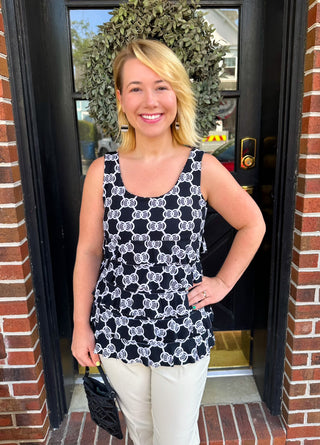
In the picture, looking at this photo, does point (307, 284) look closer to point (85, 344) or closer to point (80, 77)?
point (85, 344)

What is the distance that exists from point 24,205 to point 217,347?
1.60m

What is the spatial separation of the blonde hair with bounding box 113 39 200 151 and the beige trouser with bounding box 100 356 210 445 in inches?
32.8

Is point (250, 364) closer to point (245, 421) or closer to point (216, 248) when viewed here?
point (245, 421)

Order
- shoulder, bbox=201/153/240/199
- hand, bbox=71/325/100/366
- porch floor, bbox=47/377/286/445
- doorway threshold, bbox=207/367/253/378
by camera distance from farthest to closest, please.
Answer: doorway threshold, bbox=207/367/253/378
porch floor, bbox=47/377/286/445
hand, bbox=71/325/100/366
shoulder, bbox=201/153/240/199

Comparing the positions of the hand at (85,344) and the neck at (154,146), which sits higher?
the neck at (154,146)

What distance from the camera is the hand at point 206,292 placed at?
1.38 meters

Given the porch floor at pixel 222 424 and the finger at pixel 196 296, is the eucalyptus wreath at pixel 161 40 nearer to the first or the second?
the finger at pixel 196 296

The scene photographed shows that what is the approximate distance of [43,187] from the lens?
1.79 meters

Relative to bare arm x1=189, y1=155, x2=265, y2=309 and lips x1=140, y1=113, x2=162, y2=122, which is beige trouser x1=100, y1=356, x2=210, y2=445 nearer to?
bare arm x1=189, y1=155, x2=265, y2=309

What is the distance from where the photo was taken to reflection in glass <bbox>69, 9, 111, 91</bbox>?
1875mm

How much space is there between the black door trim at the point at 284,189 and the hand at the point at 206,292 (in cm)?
50

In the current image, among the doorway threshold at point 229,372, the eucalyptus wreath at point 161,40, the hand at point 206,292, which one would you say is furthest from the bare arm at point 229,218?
the doorway threshold at point 229,372

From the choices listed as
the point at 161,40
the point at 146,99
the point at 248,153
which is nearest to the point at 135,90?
the point at 146,99

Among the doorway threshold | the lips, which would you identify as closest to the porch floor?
the doorway threshold
